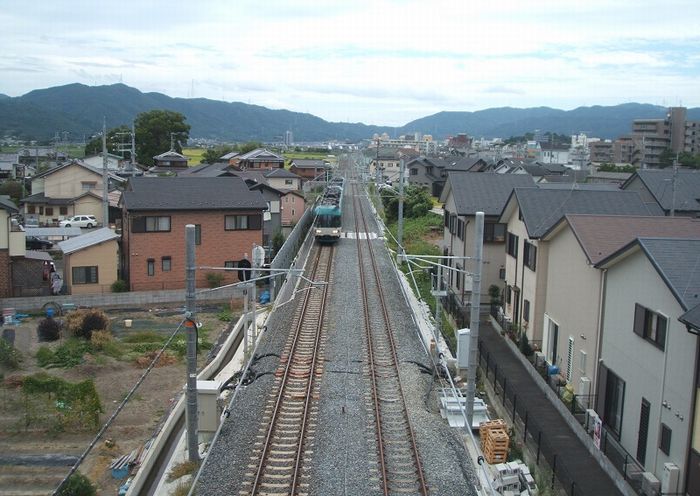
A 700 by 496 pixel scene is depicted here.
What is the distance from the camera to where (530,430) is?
507 inches

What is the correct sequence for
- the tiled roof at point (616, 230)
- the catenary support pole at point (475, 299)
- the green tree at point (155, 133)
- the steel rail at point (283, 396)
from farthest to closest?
the green tree at point (155, 133)
the tiled roof at point (616, 230)
the catenary support pole at point (475, 299)
the steel rail at point (283, 396)

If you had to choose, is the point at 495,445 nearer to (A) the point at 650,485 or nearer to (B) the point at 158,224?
(A) the point at 650,485

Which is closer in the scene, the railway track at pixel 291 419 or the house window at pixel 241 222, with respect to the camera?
the railway track at pixel 291 419

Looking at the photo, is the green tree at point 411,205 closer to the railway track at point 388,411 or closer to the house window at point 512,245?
the railway track at point 388,411

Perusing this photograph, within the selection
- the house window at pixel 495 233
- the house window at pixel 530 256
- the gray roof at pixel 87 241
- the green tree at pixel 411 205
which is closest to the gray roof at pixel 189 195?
the gray roof at pixel 87 241

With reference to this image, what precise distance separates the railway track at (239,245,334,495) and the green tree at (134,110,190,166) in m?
59.6

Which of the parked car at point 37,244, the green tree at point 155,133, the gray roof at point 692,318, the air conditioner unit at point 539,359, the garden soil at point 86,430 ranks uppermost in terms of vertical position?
the green tree at point 155,133

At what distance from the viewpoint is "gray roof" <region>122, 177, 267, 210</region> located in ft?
84.9

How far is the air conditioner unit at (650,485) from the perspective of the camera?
33.0 ft

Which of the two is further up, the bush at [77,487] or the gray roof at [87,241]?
the gray roof at [87,241]

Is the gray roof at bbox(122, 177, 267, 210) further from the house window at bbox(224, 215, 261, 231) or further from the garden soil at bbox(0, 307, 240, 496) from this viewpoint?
the garden soil at bbox(0, 307, 240, 496)

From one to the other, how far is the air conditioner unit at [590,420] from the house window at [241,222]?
1691 cm

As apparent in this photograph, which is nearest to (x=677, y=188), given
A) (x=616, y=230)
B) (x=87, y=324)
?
(x=616, y=230)

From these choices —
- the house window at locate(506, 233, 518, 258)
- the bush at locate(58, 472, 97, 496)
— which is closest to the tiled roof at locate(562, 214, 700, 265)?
the house window at locate(506, 233, 518, 258)
